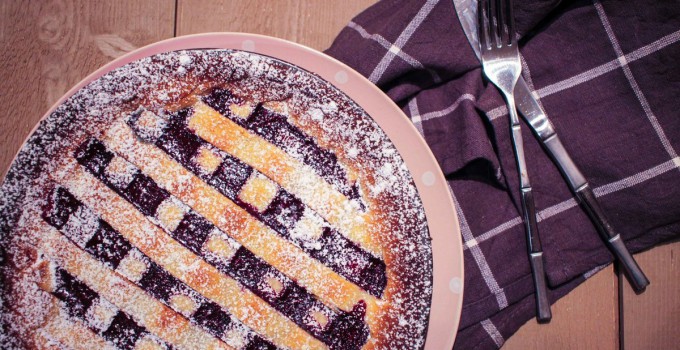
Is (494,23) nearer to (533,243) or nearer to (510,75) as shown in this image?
(510,75)

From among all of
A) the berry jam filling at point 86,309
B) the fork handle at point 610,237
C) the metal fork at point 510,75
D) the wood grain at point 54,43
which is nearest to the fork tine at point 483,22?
the metal fork at point 510,75

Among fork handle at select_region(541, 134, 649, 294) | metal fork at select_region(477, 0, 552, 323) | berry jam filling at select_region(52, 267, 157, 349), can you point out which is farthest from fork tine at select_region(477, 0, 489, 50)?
berry jam filling at select_region(52, 267, 157, 349)

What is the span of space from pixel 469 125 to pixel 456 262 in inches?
10.1

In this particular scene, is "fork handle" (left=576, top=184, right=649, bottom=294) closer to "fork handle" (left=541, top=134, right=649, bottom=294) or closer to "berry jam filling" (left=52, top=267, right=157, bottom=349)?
"fork handle" (left=541, top=134, right=649, bottom=294)

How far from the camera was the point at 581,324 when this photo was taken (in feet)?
2.69

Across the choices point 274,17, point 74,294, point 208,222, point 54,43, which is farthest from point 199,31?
point 74,294

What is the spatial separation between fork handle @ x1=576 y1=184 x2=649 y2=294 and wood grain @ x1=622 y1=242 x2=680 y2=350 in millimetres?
37

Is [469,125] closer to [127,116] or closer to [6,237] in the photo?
[127,116]

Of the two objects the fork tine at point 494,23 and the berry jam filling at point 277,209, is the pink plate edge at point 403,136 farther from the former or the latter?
the fork tine at point 494,23

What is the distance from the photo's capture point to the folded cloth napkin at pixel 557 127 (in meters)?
0.77

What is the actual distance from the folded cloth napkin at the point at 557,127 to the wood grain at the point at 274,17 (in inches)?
2.7

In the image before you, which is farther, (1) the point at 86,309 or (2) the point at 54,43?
(2) the point at 54,43

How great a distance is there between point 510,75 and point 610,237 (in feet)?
1.17

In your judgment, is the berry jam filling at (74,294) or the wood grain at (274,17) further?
the wood grain at (274,17)
